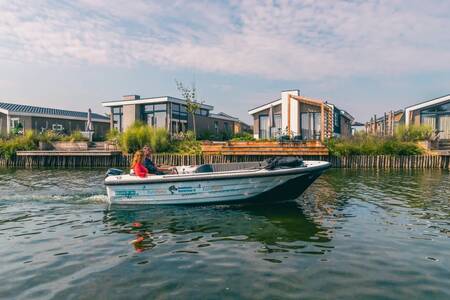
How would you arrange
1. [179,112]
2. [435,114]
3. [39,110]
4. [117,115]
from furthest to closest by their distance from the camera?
[39,110], [117,115], [179,112], [435,114]

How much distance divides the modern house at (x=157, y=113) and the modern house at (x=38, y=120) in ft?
9.61

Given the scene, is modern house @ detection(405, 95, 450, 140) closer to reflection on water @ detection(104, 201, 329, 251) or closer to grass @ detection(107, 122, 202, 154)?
grass @ detection(107, 122, 202, 154)

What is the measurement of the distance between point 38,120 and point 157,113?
11957 mm

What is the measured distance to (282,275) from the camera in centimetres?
514

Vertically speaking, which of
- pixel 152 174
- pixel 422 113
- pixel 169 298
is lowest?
pixel 169 298

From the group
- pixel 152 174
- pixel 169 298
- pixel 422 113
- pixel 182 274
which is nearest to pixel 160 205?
pixel 152 174

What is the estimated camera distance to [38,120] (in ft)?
116

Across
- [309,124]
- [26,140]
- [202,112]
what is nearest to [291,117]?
[309,124]

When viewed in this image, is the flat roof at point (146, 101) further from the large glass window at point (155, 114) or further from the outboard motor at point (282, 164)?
the outboard motor at point (282, 164)

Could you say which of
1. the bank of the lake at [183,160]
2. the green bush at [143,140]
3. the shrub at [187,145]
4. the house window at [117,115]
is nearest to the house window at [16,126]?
the bank of the lake at [183,160]

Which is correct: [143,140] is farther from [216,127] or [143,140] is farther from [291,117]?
[216,127]

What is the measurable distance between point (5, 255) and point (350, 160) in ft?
63.7

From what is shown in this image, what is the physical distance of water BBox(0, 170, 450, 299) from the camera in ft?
15.6

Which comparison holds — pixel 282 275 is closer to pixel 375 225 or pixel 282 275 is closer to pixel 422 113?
pixel 375 225
